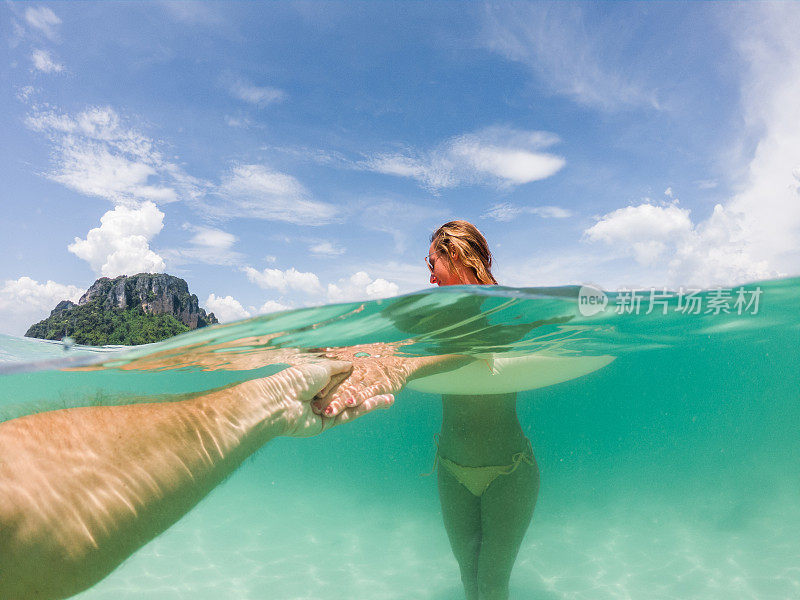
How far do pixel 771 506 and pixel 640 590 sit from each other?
987 cm

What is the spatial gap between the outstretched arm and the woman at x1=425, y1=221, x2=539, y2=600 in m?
3.63

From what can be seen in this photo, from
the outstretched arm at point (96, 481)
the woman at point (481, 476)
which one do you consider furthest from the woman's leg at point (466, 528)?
the outstretched arm at point (96, 481)

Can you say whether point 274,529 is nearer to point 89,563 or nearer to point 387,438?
point 89,563

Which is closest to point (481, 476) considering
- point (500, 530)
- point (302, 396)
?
point (500, 530)

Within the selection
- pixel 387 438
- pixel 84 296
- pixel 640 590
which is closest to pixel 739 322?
pixel 640 590

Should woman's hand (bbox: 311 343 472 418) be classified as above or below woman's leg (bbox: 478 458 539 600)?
above

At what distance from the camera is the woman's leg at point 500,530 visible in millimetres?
4602

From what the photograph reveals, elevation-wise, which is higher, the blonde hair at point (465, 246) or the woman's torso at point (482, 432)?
the blonde hair at point (465, 246)

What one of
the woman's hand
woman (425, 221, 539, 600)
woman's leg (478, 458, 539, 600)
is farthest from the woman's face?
woman's leg (478, 458, 539, 600)

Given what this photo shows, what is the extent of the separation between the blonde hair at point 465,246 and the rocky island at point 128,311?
54308 mm

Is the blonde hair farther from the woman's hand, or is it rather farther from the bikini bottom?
the bikini bottom

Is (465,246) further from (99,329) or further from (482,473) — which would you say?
(99,329)

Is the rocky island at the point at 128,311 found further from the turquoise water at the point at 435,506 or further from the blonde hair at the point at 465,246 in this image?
the blonde hair at the point at 465,246

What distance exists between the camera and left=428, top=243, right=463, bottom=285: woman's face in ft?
16.1
